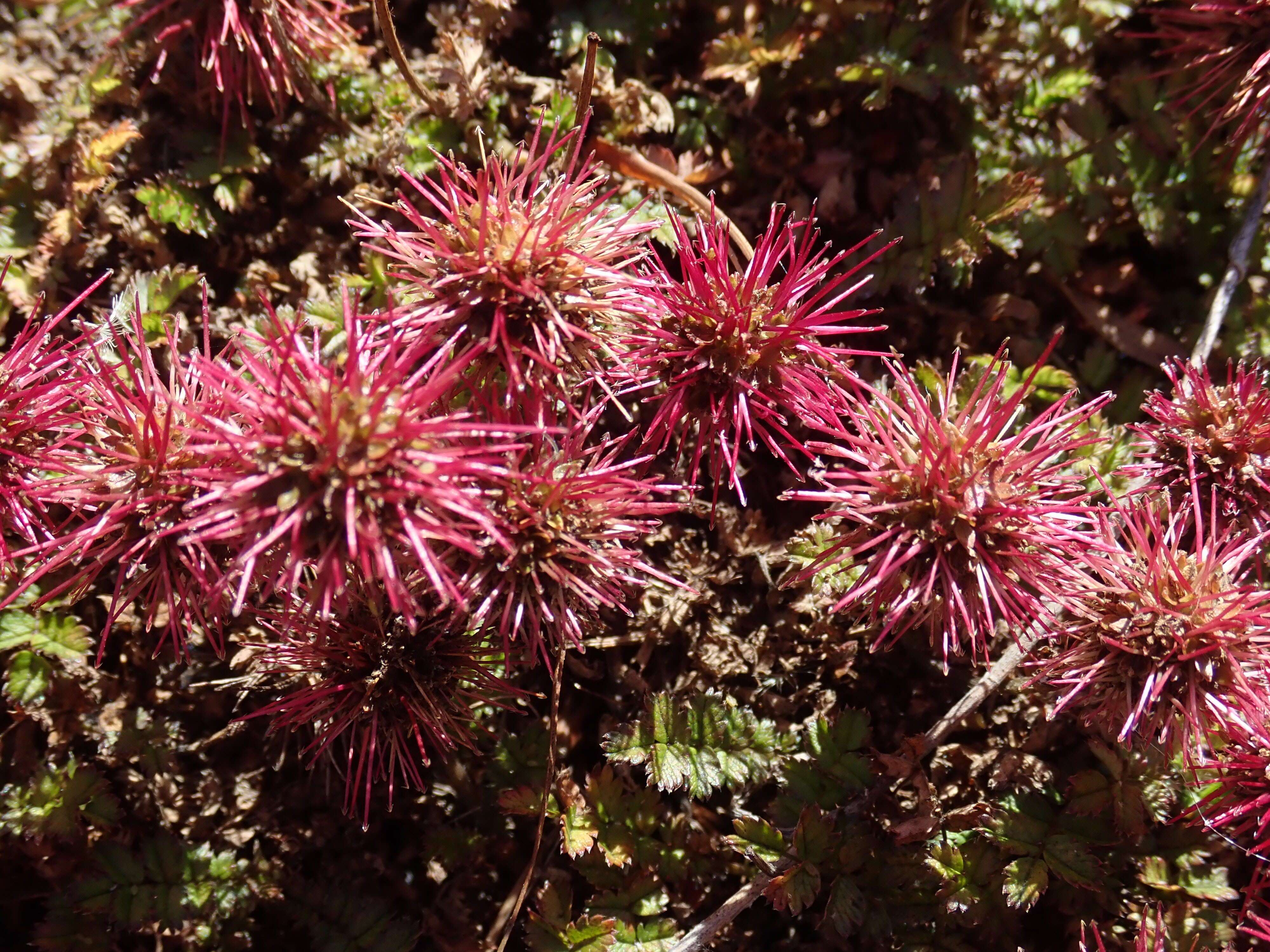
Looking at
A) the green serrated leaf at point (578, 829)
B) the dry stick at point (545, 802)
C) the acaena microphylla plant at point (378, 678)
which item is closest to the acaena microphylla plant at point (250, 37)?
the acaena microphylla plant at point (378, 678)

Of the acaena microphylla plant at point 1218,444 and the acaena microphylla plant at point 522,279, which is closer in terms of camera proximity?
A: the acaena microphylla plant at point 522,279

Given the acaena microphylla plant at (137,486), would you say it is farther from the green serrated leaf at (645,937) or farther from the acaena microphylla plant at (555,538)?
the green serrated leaf at (645,937)

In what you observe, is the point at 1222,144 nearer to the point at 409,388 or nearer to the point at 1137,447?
the point at 1137,447

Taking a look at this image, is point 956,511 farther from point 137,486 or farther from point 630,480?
point 137,486

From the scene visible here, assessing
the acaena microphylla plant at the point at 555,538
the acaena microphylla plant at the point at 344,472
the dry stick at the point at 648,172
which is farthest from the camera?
the dry stick at the point at 648,172

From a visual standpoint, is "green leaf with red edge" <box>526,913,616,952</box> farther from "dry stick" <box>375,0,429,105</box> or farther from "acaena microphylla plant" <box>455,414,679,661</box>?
"dry stick" <box>375,0,429,105</box>

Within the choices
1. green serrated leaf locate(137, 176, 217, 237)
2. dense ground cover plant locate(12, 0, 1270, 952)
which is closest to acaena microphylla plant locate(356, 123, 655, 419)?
dense ground cover plant locate(12, 0, 1270, 952)

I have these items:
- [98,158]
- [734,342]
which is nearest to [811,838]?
[734,342]

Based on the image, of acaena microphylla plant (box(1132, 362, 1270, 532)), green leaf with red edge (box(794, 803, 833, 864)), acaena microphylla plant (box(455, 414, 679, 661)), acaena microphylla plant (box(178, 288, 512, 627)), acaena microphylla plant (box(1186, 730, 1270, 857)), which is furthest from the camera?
green leaf with red edge (box(794, 803, 833, 864))
